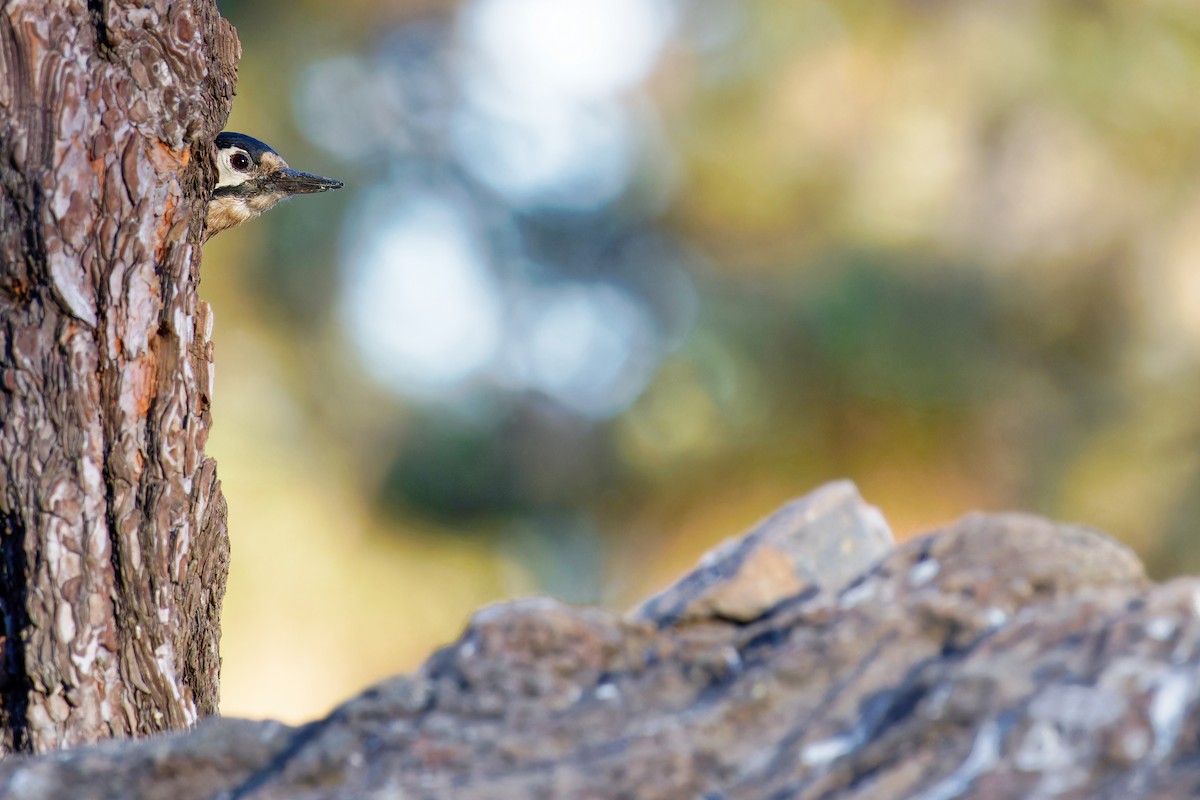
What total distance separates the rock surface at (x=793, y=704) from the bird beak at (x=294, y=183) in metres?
1.70

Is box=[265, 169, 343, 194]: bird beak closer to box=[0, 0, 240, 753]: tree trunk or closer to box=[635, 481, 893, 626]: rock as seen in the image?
box=[0, 0, 240, 753]: tree trunk

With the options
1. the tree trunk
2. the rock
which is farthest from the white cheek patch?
the rock

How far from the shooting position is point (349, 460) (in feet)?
21.2

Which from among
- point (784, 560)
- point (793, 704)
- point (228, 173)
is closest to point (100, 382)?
point (784, 560)

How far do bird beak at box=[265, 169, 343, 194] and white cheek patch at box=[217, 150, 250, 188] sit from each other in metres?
0.06

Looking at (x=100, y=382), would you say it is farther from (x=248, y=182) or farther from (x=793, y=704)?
(x=248, y=182)

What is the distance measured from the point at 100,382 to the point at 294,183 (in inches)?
48.8

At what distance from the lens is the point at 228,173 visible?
272 centimetres

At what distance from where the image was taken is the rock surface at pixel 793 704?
3.43ft

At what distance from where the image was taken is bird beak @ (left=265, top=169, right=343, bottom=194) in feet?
Result: 9.14

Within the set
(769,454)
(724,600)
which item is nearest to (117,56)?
(724,600)

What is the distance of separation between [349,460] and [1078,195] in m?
3.54

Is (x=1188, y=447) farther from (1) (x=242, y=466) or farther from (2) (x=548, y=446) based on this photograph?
(1) (x=242, y=466)

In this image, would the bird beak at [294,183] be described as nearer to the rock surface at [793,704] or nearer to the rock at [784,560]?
the rock at [784,560]
